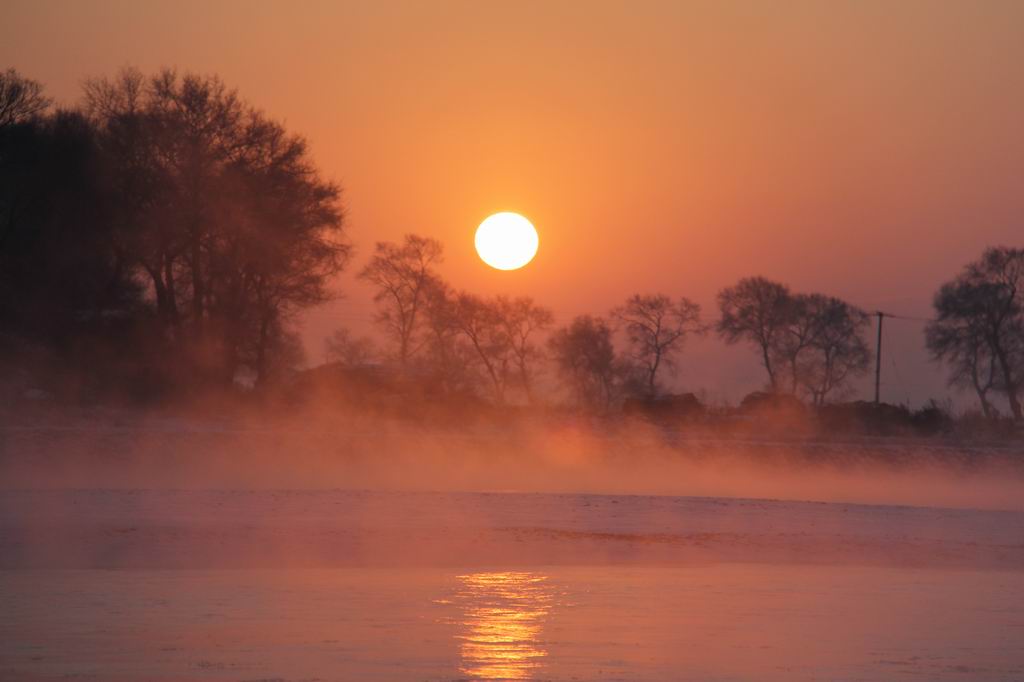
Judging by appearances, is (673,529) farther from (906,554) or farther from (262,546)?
(262,546)

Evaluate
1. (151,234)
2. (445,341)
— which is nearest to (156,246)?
(151,234)

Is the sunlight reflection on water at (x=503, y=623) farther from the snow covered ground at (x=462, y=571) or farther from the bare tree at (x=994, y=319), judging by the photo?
the bare tree at (x=994, y=319)

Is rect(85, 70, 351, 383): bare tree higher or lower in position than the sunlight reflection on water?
higher

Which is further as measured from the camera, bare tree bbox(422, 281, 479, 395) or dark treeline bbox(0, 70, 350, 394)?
bare tree bbox(422, 281, 479, 395)

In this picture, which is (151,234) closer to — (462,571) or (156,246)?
(156,246)

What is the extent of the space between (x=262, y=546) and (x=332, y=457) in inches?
457

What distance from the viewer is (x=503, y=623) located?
384 inches

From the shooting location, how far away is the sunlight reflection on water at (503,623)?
323 inches

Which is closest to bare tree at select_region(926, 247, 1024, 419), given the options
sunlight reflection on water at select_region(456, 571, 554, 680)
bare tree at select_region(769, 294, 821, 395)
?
bare tree at select_region(769, 294, 821, 395)

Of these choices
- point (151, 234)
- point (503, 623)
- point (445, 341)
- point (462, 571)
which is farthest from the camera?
point (445, 341)

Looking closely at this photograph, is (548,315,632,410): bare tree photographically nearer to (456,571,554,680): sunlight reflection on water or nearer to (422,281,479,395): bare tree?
(422,281,479,395): bare tree

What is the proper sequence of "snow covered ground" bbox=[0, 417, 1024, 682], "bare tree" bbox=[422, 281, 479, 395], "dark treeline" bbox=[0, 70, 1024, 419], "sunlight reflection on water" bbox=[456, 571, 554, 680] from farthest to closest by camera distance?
"bare tree" bbox=[422, 281, 479, 395] < "dark treeline" bbox=[0, 70, 1024, 419] < "snow covered ground" bbox=[0, 417, 1024, 682] < "sunlight reflection on water" bbox=[456, 571, 554, 680]

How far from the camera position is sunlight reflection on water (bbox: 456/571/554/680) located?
821cm

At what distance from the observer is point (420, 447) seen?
27391 mm
